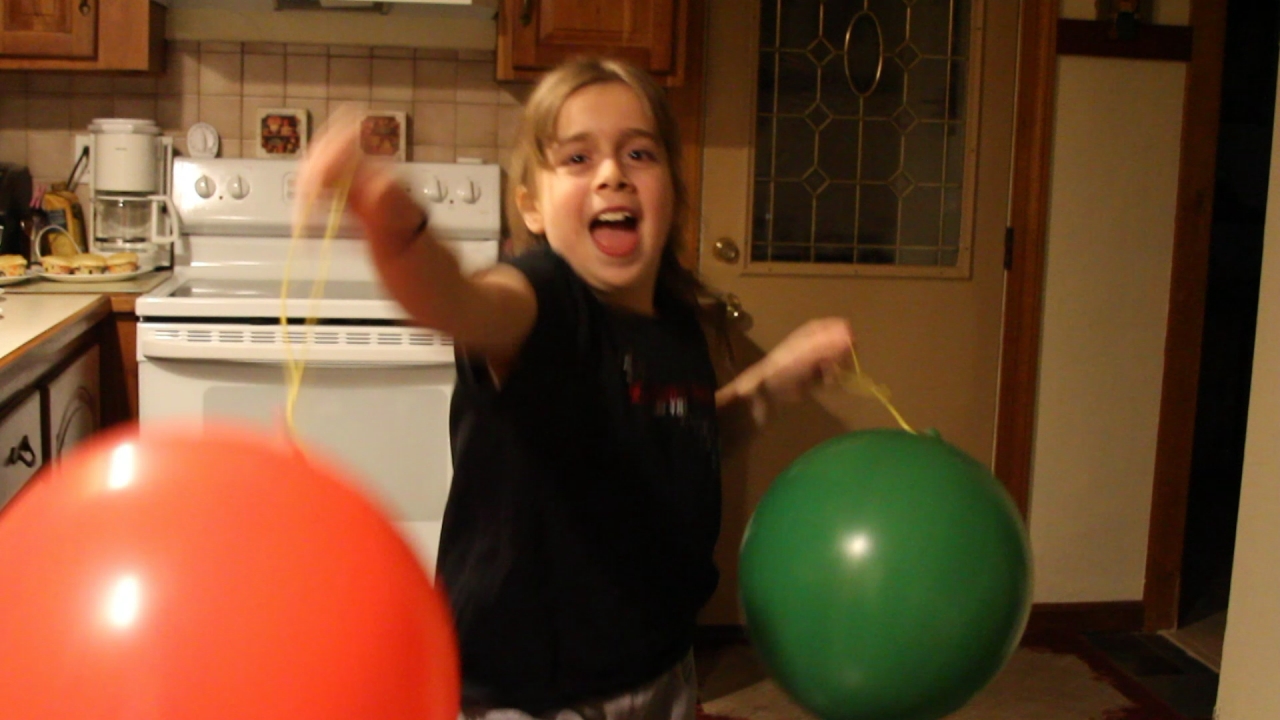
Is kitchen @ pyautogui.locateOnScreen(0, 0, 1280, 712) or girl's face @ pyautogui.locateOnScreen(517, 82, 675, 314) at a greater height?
kitchen @ pyautogui.locateOnScreen(0, 0, 1280, 712)

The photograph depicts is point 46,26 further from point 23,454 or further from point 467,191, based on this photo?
point 23,454

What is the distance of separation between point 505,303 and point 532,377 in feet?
0.26

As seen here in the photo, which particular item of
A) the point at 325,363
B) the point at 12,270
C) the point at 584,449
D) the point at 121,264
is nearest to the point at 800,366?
the point at 584,449

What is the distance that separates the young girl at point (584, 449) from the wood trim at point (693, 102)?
1593 millimetres

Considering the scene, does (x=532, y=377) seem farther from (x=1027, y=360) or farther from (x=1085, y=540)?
(x=1085, y=540)

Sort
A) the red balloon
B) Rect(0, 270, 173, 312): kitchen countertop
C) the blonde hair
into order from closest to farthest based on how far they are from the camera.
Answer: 1. the red balloon
2. the blonde hair
3. Rect(0, 270, 173, 312): kitchen countertop

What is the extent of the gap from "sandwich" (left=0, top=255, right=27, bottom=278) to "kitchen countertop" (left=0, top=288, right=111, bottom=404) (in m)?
0.06

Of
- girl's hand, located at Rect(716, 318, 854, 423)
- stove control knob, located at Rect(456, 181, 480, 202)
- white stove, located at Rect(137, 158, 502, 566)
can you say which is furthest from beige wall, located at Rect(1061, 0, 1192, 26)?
girl's hand, located at Rect(716, 318, 854, 423)

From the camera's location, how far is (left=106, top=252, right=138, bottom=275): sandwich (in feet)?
8.20

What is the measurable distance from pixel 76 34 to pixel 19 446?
1.10 metres

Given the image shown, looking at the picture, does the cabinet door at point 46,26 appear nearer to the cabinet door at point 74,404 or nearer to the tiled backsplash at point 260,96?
the tiled backsplash at point 260,96

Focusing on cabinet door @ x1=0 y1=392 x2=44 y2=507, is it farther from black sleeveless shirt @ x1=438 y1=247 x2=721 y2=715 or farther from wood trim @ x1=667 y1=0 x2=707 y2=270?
wood trim @ x1=667 y1=0 x2=707 y2=270

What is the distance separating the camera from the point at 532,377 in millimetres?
950

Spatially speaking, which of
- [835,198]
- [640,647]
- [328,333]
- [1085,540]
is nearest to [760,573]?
[640,647]
